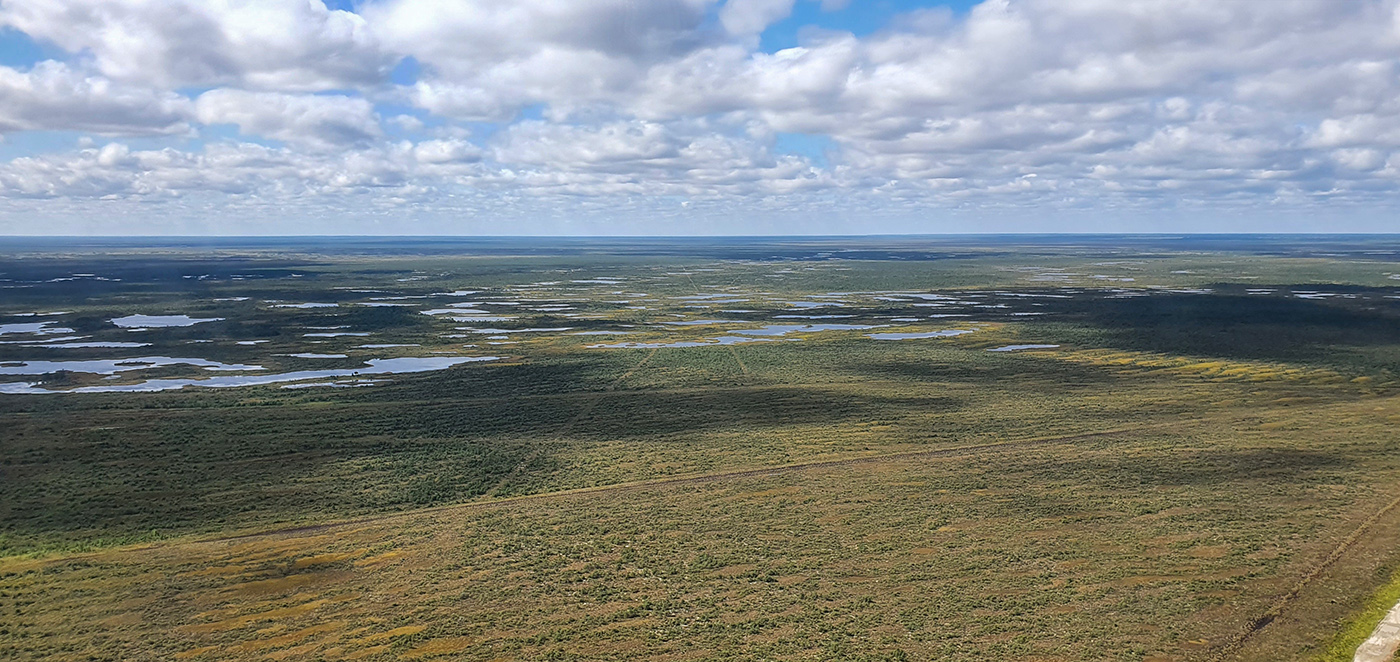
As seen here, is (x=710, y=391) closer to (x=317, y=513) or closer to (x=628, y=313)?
(x=317, y=513)

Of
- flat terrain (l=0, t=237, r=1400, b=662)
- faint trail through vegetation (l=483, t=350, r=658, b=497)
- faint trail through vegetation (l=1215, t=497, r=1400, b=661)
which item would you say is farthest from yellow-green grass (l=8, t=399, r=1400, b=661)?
faint trail through vegetation (l=483, t=350, r=658, b=497)

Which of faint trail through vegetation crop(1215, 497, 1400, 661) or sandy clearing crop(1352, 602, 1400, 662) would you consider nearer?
sandy clearing crop(1352, 602, 1400, 662)

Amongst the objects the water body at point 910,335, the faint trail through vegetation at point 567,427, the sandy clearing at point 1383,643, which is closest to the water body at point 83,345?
the faint trail through vegetation at point 567,427

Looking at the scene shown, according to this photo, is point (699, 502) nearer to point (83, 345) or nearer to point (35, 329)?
point (83, 345)

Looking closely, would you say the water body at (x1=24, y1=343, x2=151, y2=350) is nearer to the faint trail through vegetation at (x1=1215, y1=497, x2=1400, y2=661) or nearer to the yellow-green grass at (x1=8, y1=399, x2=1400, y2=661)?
the yellow-green grass at (x1=8, y1=399, x2=1400, y2=661)

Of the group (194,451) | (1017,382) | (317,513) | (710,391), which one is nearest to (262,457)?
(194,451)
